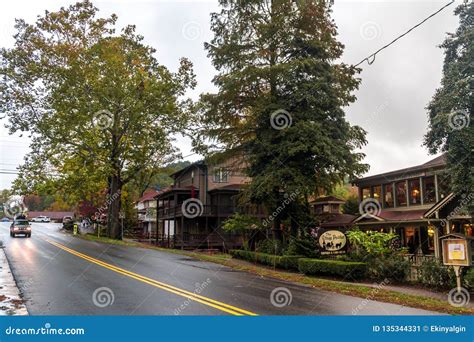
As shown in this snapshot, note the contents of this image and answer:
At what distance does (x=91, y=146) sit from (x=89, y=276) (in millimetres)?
24459

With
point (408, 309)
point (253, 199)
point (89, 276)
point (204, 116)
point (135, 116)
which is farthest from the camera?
point (135, 116)

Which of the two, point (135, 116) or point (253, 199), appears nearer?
point (253, 199)

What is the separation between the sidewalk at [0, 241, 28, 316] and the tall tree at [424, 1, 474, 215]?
50.7 feet

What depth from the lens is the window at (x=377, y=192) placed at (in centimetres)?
3125

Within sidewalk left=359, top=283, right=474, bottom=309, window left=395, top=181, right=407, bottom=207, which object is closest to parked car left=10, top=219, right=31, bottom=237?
window left=395, top=181, right=407, bottom=207

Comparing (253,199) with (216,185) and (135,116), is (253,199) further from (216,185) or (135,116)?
(216,185)

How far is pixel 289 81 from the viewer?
23.6m

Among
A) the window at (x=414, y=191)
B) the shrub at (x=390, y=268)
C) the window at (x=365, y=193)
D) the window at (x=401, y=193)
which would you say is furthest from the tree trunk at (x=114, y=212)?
the shrub at (x=390, y=268)

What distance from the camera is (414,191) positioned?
28297 mm

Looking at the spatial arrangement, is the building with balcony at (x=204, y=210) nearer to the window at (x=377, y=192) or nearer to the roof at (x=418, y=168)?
the window at (x=377, y=192)

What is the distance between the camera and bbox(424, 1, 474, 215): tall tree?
1628cm

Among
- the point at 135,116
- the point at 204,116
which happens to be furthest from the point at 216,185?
the point at 204,116

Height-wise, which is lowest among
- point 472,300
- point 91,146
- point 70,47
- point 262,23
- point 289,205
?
point 472,300

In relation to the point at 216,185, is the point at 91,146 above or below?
above
